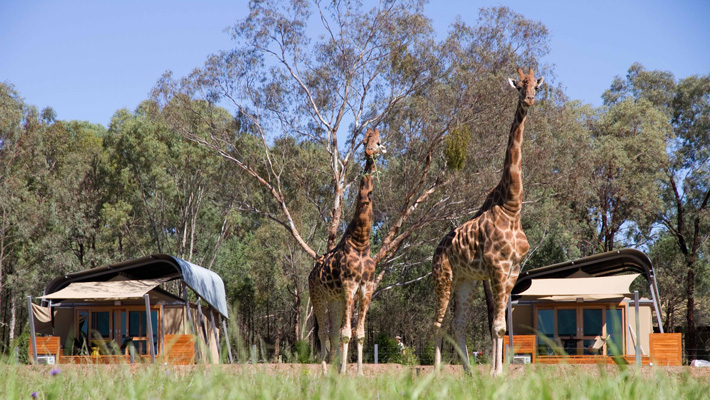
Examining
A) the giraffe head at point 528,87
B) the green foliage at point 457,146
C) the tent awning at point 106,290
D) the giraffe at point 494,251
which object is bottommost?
the tent awning at point 106,290

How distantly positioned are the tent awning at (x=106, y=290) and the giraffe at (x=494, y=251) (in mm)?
8304

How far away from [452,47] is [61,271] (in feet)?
62.3

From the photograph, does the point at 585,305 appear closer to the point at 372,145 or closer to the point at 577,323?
the point at 577,323

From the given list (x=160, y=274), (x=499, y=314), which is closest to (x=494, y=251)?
(x=499, y=314)

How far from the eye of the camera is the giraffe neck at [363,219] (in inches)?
419

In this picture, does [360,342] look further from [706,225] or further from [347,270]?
[706,225]

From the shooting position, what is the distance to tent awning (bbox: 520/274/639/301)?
1552 centimetres

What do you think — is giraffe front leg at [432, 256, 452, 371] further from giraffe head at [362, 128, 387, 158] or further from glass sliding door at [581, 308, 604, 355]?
glass sliding door at [581, 308, 604, 355]

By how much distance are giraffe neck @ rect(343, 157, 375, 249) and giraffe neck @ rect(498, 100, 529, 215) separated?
2.19 m

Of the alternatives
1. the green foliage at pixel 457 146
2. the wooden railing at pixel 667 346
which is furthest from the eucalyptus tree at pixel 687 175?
the wooden railing at pixel 667 346

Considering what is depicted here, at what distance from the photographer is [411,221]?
26141 mm

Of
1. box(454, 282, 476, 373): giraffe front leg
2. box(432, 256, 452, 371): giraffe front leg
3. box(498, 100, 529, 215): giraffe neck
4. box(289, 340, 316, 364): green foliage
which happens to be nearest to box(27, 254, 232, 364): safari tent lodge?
box(289, 340, 316, 364): green foliage

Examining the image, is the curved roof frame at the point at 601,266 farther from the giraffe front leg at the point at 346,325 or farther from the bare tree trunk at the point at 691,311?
the bare tree trunk at the point at 691,311

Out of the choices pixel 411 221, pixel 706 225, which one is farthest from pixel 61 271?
pixel 706 225
